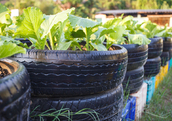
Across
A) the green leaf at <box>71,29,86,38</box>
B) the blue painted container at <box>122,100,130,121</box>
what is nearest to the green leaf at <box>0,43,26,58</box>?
the green leaf at <box>71,29,86,38</box>

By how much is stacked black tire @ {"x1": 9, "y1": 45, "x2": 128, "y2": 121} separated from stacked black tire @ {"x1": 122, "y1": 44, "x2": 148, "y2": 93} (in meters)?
0.73

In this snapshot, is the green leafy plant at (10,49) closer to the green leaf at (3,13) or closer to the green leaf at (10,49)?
the green leaf at (10,49)

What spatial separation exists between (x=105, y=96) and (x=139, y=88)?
3.51ft

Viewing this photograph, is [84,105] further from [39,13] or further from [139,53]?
[139,53]

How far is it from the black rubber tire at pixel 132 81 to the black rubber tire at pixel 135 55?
5 cm

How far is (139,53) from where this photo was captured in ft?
5.71

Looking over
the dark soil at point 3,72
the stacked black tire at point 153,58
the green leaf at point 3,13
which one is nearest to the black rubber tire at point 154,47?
the stacked black tire at point 153,58

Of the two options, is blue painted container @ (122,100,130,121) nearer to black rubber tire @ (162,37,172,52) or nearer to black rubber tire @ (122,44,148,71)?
black rubber tire @ (122,44,148,71)

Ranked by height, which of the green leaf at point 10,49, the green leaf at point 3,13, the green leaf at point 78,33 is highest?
the green leaf at point 3,13

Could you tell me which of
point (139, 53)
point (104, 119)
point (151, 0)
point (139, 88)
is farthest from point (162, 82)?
point (151, 0)

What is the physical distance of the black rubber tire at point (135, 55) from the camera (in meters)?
1.67

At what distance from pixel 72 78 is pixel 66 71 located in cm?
5

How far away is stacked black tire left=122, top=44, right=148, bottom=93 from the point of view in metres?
1.69

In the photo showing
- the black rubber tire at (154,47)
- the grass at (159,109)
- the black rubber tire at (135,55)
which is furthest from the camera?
the black rubber tire at (154,47)
